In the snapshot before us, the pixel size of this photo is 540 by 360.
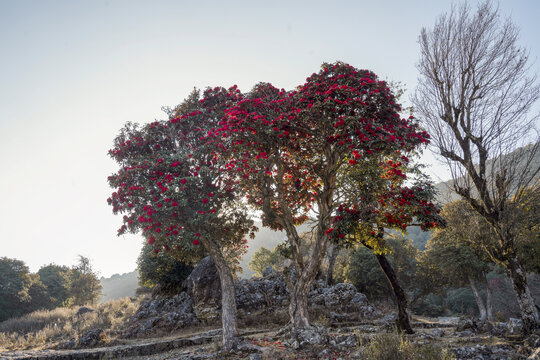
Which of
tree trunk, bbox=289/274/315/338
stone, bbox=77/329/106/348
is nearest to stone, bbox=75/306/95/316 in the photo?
stone, bbox=77/329/106/348

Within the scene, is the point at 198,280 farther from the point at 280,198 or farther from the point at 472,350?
the point at 472,350

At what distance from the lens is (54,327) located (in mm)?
18641

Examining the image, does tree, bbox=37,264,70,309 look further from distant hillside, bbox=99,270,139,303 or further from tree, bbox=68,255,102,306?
distant hillside, bbox=99,270,139,303

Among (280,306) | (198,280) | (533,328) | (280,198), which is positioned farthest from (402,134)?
(198,280)

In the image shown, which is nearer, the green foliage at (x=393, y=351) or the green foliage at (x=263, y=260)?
the green foliage at (x=393, y=351)

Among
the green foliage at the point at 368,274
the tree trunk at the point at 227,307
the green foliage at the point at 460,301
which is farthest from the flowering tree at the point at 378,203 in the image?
the green foliage at the point at 460,301

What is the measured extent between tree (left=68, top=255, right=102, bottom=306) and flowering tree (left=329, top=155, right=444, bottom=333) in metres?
44.5

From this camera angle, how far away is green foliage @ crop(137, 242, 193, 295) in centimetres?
2244

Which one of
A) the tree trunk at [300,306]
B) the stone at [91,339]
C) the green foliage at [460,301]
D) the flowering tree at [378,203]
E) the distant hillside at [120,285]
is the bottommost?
the distant hillside at [120,285]

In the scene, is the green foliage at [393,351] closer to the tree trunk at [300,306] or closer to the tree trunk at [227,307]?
the tree trunk at [300,306]

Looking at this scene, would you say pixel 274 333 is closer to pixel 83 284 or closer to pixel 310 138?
pixel 310 138

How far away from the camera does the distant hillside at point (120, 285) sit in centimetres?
10975

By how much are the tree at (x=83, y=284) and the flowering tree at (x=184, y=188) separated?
118 ft

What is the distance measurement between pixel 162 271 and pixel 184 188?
51.0 ft
